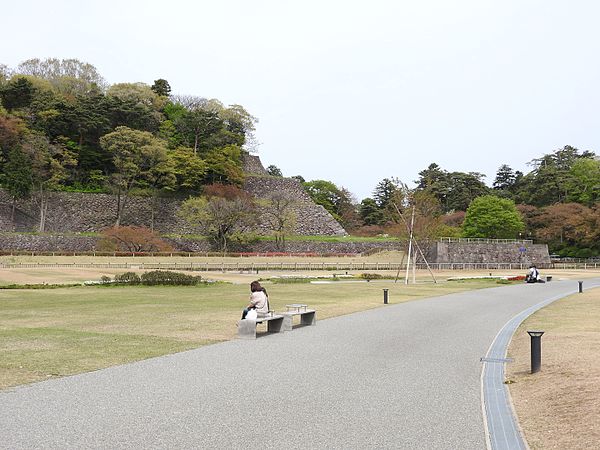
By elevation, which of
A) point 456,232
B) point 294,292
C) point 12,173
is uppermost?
point 12,173

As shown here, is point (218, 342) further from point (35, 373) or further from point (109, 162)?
point (109, 162)

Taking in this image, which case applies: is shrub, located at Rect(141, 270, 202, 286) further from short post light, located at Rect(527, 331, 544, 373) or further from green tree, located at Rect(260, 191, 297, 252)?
green tree, located at Rect(260, 191, 297, 252)

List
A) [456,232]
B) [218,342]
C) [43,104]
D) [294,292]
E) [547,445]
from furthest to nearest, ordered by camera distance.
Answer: [456,232] → [43,104] → [294,292] → [218,342] → [547,445]

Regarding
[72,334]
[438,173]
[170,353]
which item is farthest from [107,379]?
[438,173]

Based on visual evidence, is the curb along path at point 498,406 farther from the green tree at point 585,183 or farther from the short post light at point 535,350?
the green tree at point 585,183

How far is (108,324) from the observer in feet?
45.3

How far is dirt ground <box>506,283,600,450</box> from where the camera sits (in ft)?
17.9

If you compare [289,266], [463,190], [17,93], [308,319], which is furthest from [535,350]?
[463,190]

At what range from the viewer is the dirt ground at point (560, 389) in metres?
5.46

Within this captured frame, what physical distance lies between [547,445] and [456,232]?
2982 inches

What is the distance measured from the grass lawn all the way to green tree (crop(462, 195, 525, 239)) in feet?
181

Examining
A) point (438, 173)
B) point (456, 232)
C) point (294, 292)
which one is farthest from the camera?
point (438, 173)

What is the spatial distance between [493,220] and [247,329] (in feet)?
223

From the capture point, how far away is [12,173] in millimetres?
59812
